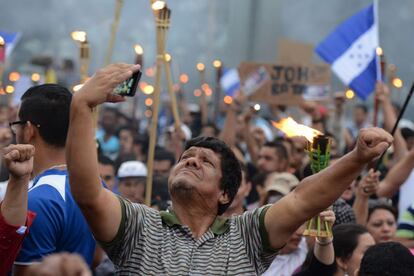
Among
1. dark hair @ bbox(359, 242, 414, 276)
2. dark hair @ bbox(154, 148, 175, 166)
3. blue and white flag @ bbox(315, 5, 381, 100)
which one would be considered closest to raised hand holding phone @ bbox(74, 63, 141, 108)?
dark hair @ bbox(359, 242, 414, 276)

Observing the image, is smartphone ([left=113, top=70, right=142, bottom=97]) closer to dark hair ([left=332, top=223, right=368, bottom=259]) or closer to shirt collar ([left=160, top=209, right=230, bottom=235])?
shirt collar ([left=160, top=209, right=230, bottom=235])

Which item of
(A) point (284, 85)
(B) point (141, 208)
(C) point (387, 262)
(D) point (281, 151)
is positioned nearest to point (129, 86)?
(B) point (141, 208)

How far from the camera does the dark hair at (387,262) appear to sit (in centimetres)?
414

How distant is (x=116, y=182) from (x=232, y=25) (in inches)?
452

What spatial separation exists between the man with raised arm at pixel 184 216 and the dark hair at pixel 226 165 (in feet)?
0.43

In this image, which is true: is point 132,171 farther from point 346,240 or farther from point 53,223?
point 53,223

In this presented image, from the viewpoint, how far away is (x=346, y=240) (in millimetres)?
5570

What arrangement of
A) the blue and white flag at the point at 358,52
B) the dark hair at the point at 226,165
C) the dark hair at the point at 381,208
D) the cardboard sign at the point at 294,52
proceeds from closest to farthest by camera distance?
the dark hair at the point at 226,165 → the dark hair at the point at 381,208 → the blue and white flag at the point at 358,52 → the cardboard sign at the point at 294,52

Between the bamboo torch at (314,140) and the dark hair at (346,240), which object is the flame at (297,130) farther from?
the dark hair at (346,240)

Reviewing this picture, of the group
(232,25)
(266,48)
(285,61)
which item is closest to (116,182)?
(285,61)

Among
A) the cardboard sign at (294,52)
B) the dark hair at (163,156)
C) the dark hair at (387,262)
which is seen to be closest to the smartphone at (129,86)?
the dark hair at (387,262)

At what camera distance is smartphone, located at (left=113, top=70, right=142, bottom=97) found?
12.7 feet

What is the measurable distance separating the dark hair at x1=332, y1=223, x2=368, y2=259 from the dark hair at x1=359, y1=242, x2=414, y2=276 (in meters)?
1.30

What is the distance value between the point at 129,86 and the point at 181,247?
0.64m
